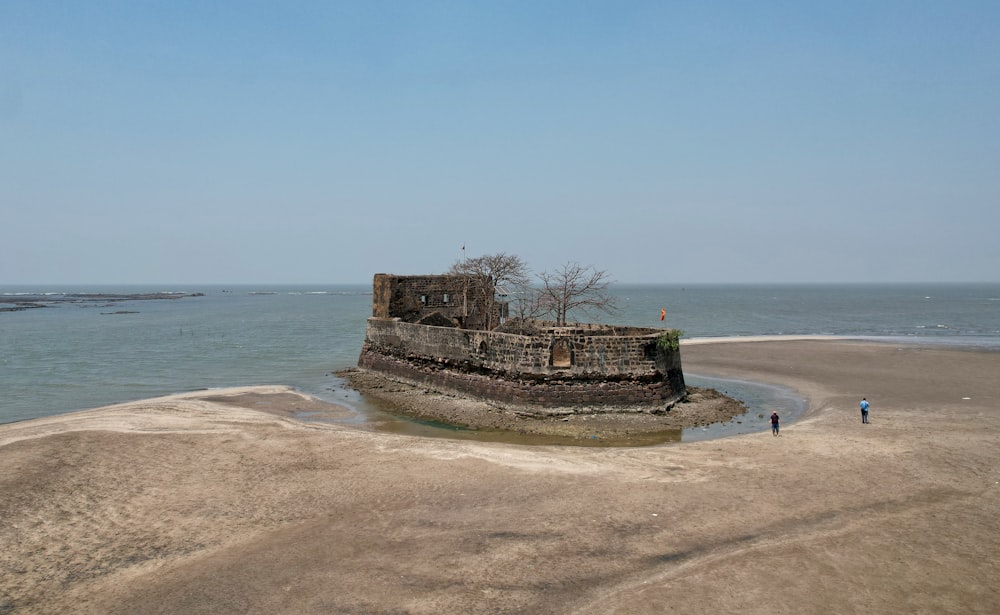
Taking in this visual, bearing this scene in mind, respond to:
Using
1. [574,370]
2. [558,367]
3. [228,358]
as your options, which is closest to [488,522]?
[574,370]

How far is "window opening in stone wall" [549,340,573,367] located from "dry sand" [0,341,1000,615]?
468 centimetres

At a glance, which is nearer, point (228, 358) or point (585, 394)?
point (585, 394)

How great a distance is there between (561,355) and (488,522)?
39.2 ft

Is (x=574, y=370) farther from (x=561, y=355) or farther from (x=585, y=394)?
(x=561, y=355)

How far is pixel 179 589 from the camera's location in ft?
27.5

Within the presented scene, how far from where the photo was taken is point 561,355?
871 inches

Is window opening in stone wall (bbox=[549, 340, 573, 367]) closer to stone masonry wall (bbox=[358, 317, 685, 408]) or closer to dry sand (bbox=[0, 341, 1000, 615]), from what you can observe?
stone masonry wall (bbox=[358, 317, 685, 408])

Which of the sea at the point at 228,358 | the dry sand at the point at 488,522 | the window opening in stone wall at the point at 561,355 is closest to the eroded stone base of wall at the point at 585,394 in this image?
the window opening in stone wall at the point at 561,355

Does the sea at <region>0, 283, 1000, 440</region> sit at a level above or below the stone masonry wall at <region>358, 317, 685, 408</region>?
below

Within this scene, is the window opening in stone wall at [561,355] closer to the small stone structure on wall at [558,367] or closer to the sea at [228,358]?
the small stone structure on wall at [558,367]

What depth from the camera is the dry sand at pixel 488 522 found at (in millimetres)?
8141

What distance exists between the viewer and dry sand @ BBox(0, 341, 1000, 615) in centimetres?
814

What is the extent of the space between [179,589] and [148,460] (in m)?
6.59

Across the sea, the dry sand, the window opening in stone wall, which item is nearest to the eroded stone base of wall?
the window opening in stone wall
